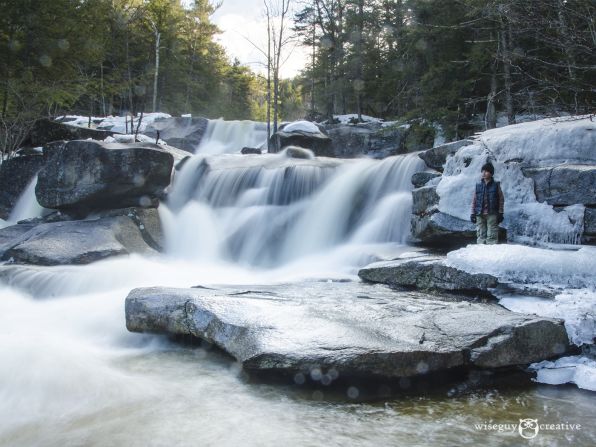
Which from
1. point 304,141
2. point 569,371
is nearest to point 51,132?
point 304,141

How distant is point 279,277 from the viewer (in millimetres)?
8672

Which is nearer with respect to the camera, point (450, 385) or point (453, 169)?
point (450, 385)

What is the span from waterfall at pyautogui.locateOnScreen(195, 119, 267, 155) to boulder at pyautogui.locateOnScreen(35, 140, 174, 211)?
14.4 m

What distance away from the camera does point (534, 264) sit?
18.7 feet

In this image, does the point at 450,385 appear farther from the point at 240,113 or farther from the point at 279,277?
the point at 240,113

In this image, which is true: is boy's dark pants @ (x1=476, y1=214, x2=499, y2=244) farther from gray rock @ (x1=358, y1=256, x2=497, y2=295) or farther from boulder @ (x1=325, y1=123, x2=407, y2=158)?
boulder @ (x1=325, y1=123, x2=407, y2=158)

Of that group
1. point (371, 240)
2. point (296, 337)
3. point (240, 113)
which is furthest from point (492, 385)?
point (240, 113)

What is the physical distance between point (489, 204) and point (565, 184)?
107 centimetres

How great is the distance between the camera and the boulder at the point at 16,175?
13477 mm

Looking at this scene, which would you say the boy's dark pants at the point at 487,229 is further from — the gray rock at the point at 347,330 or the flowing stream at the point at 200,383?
the gray rock at the point at 347,330

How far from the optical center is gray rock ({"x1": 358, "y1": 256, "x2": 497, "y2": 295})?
597 centimetres

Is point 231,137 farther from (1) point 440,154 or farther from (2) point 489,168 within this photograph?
(2) point 489,168

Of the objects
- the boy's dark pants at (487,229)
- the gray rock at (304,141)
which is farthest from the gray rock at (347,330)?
the gray rock at (304,141)

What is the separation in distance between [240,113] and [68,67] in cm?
3117
